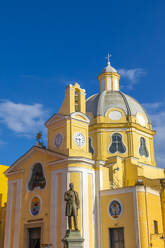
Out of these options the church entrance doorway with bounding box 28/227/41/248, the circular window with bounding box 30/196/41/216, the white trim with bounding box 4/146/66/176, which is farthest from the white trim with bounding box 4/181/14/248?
the circular window with bounding box 30/196/41/216

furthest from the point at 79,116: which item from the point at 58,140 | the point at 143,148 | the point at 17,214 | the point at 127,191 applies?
the point at 17,214

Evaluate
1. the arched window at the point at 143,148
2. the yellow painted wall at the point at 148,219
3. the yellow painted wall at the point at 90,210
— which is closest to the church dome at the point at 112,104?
the arched window at the point at 143,148

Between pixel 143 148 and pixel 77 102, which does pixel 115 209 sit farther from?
pixel 143 148

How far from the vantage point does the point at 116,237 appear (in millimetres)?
24594

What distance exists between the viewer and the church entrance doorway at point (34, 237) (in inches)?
1040

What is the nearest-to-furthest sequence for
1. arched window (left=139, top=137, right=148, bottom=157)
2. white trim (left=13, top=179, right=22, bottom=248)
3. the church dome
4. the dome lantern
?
white trim (left=13, top=179, right=22, bottom=248), arched window (left=139, top=137, right=148, bottom=157), the church dome, the dome lantern

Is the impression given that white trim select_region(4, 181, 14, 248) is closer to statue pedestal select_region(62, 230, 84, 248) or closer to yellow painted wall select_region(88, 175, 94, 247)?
yellow painted wall select_region(88, 175, 94, 247)

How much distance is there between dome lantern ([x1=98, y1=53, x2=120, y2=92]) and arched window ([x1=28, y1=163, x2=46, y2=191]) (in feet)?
44.6

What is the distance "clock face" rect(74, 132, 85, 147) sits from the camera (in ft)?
90.1

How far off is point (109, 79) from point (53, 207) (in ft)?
57.4

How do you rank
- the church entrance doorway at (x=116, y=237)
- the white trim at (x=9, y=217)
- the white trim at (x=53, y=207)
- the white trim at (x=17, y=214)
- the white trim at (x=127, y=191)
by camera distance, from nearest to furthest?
1. the church entrance doorway at (x=116, y=237)
2. the white trim at (x=127, y=191)
3. the white trim at (x=53, y=207)
4. the white trim at (x=17, y=214)
5. the white trim at (x=9, y=217)

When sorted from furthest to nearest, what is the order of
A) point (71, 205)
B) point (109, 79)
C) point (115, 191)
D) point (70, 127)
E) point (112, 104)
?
point (109, 79), point (112, 104), point (70, 127), point (115, 191), point (71, 205)

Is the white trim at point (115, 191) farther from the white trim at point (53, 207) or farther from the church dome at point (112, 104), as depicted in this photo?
the church dome at point (112, 104)

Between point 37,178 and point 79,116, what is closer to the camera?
point 37,178
